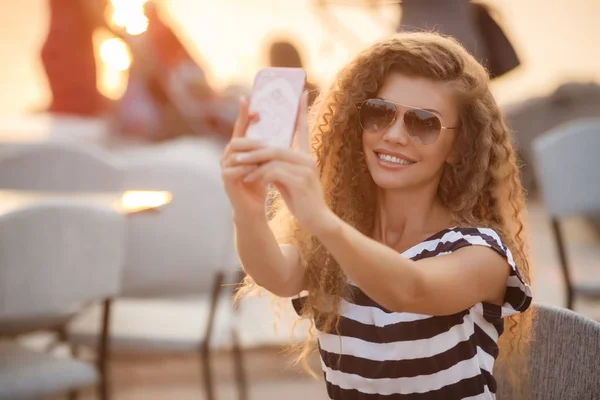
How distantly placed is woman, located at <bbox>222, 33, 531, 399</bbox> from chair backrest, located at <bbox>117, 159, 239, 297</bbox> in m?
1.40

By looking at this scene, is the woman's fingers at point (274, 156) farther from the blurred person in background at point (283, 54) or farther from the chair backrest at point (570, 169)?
the blurred person in background at point (283, 54)

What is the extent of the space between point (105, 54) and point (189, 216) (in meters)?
2.54

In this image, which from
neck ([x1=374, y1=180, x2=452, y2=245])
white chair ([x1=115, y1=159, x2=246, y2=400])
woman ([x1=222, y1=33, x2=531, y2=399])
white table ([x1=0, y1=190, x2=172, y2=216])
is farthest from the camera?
white chair ([x1=115, y1=159, x2=246, y2=400])

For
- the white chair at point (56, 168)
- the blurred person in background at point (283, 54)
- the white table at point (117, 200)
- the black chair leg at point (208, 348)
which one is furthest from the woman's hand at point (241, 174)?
the blurred person in background at point (283, 54)

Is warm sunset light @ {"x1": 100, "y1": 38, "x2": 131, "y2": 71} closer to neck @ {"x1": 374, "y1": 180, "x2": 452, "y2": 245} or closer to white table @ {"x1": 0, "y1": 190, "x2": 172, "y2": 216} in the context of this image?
white table @ {"x1": 0, "y1": 190, "x2": 172, "y2": 216}

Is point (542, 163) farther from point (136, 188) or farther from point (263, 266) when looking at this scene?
point (263, 266)

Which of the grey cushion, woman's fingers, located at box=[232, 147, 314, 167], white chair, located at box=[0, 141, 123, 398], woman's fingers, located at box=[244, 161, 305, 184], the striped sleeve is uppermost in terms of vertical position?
woman's fingers, located at box=[232, 147, 314, 167]

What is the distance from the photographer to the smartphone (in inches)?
34.8

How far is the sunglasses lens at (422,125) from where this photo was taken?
1.06m

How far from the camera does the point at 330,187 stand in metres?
1.20

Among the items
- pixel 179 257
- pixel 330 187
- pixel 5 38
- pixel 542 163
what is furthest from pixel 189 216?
pixel 5 38

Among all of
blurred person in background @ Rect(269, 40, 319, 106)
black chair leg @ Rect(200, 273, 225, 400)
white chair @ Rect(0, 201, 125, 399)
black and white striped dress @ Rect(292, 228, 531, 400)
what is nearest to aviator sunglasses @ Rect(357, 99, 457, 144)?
black and white striped dress @ Rect(292, 228, 531, 400)

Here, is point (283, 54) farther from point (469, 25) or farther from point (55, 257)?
point (55, 257)

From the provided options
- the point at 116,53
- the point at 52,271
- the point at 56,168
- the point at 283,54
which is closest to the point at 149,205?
the point at 52,271
